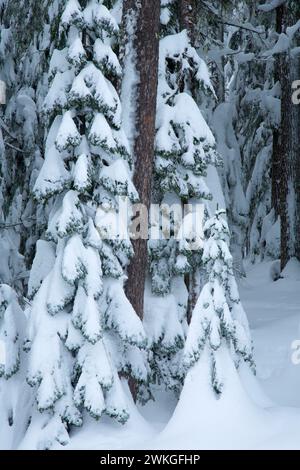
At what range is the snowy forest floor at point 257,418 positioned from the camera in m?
6.92

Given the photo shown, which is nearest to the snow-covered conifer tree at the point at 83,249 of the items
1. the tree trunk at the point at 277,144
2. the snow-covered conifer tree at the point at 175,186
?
the snow-covered conifer tree at the point at 175,186

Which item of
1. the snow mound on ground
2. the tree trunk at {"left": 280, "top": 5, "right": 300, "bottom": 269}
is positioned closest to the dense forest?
the snow mound on ground

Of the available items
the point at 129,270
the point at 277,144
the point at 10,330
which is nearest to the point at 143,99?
the point at 129,270

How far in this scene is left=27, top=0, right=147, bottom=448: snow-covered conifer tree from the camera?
7.43m

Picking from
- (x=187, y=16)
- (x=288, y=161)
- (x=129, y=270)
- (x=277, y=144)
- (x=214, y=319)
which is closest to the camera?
(x=214, y=319)

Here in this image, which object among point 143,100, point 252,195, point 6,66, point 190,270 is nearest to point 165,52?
point 143,100

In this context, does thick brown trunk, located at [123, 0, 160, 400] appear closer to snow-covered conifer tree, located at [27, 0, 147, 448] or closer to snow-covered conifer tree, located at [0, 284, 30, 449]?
snow-covered conifer tree, located at [27, 0, 147, 448]

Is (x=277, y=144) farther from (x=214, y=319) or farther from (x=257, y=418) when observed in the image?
(x=257, y=418)

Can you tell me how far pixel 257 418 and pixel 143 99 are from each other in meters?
4.19

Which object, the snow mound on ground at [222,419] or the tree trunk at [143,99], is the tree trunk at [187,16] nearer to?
the tree trunk at [143,99]

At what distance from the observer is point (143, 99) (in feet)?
28.4

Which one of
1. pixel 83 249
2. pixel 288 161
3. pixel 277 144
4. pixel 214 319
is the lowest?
pixel 214 319

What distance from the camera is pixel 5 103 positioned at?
15.4m
